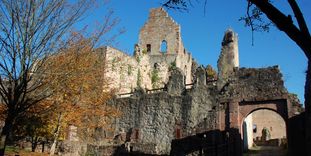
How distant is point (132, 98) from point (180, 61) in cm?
1492

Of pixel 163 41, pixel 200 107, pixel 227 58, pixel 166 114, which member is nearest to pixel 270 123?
pixel 163 41

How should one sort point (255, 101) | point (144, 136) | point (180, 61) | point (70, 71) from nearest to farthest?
point (70, 71), point (255, 101), point (144, 136), point (180, 61)

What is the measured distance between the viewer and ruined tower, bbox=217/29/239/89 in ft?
71.9

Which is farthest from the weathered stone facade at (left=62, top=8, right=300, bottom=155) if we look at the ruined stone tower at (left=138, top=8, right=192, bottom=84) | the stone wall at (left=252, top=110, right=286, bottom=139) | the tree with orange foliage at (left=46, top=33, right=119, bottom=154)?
the stone wall at (left=252, top=110, right=286, bottom=139)

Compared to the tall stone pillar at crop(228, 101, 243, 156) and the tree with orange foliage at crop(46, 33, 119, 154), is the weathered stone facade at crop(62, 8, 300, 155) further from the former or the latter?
the tree with orange foliage at crop(46, 33, 119, 154)

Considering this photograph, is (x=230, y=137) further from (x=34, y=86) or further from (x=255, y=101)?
(x=34, y=86)

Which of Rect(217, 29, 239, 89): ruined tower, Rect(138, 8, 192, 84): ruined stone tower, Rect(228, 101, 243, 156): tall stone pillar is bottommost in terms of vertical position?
Rect(228, 101, 243, 156): tall stone pillar

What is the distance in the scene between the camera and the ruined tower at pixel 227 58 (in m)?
21.9

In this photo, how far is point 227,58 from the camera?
22828mm

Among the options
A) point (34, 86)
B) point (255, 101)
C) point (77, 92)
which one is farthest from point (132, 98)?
point (34, 86)

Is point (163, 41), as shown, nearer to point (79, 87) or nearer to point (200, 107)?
point (200, 107)

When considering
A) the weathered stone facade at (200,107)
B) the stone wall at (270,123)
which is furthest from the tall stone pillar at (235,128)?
the stone wall at (270,123)

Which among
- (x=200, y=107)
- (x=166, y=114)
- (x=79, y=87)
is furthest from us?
(x=166, y=114)

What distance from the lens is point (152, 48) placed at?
128 ft
